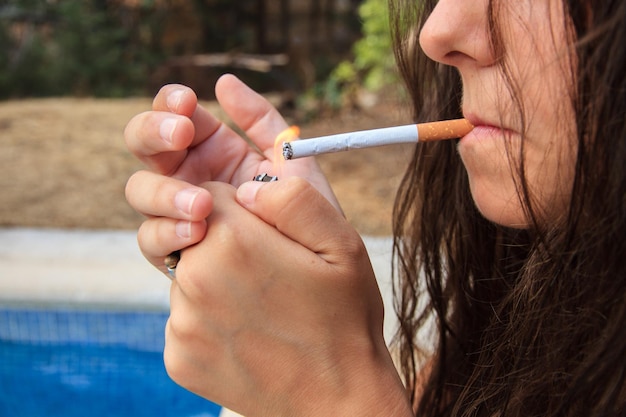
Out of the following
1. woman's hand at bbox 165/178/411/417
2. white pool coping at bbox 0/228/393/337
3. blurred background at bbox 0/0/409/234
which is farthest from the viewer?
blurred background at bbox 0/0/409/234

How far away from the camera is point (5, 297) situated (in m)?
2.79

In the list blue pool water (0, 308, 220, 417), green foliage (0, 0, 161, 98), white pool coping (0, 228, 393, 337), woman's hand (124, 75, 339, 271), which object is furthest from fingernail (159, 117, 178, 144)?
green foliage (0, 0, 161, 98)

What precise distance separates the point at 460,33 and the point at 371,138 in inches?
7.5

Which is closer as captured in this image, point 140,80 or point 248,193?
point 248,193

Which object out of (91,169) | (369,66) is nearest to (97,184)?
(91,169)

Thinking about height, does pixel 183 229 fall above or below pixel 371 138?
below

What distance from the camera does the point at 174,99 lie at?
101 cm

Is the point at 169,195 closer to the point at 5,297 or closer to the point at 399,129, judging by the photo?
the point at 399,129

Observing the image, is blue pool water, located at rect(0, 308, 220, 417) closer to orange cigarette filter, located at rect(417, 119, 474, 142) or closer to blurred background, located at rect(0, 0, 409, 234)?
blurred background, located at rect(0, 0, 409, 234)

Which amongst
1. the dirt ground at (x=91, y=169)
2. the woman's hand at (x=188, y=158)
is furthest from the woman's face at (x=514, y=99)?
the dirt ground at (x=91, y=169)

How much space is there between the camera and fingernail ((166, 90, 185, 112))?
3.31 feet

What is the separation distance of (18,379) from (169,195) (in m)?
2.47

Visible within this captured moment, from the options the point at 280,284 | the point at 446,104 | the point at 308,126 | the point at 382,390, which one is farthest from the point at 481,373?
the point at 308,126

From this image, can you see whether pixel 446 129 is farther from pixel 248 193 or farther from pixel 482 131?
pixel 248 193
